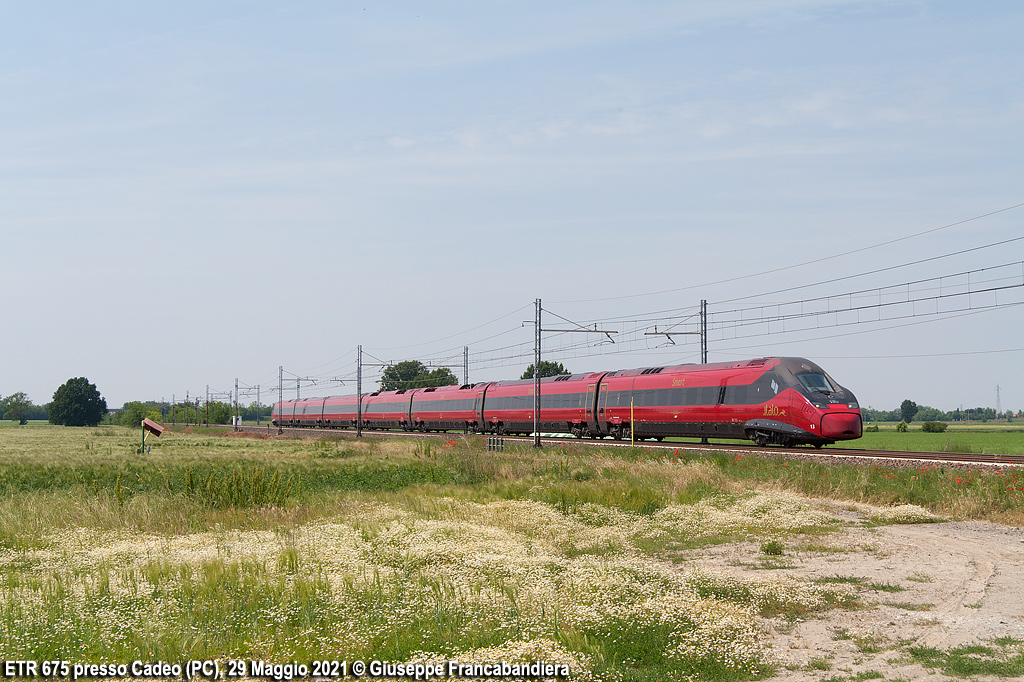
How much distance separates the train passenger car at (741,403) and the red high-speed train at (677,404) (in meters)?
0.04

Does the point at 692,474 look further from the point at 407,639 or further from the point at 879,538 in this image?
the point at 407,639

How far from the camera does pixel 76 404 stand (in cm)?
15338

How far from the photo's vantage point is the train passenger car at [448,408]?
211 ft

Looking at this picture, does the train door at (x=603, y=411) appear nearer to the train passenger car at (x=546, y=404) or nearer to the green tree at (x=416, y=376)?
the train passenger car at (x=546, y=404)

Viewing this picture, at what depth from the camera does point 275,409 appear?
370ft

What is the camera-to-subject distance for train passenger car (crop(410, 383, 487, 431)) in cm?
6425

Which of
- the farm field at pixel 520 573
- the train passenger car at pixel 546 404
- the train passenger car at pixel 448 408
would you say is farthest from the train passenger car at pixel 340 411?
the farm field at pixel 520 573

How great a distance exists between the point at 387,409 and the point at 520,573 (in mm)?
70796

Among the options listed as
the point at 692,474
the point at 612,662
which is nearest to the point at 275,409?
the point at 692,474

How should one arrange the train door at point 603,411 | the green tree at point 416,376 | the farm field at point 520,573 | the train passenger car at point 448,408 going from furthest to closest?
the green tree at point 416,376 < the train passenger car at point 448,408 < the train door at point 603,411 < the farm field at point 520,573

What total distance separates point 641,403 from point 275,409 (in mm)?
78934

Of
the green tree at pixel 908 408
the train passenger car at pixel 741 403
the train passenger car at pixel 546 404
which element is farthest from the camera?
the green tree at pixel 908 408

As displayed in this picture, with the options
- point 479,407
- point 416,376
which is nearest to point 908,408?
point 416,376

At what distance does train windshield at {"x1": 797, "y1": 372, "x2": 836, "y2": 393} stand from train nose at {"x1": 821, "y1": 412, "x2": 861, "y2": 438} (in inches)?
51.1
